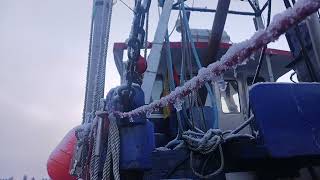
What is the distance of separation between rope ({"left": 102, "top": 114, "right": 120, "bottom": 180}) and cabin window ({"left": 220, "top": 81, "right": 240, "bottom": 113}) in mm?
4505

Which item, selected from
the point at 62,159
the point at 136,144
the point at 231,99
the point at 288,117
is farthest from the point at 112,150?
the point at 231,99

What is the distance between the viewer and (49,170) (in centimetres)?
376

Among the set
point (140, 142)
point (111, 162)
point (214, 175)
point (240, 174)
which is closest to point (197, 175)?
point (214, 175)

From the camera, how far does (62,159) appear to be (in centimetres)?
362

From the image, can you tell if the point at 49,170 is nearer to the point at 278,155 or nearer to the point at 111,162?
the point at 111,162

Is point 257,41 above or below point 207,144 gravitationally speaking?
above

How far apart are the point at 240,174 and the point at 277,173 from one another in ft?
0.97

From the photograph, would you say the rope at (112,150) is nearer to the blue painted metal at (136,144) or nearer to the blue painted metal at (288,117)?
the blue painted metal at (136,144)

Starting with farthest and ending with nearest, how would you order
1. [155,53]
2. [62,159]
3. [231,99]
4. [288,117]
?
[231,99] → [155,53] → [62,159] → [288,117]

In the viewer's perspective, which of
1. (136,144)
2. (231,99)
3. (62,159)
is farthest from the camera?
(231,99)

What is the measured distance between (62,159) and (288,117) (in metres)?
2.65

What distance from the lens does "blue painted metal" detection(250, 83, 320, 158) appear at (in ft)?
6.56

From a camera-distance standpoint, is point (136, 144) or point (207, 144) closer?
point (136, 144)

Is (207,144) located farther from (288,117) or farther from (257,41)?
(257,41)
